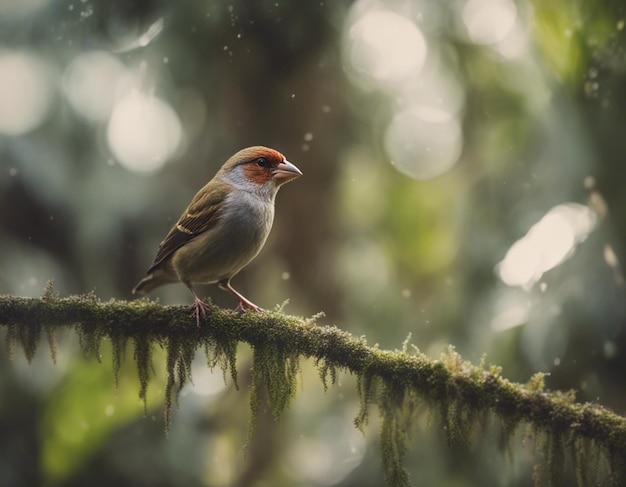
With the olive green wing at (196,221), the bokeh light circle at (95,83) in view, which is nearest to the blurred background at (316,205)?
the bokeh light circle at (95,83)

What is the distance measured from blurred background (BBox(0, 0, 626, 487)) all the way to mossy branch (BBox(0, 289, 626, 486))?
4.48 feet

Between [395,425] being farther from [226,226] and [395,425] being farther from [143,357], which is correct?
[226,226]

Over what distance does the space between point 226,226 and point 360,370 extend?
1.09m

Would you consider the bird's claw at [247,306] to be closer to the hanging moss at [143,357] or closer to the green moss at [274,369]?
the green moss at [274,369]

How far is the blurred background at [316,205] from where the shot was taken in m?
4.32

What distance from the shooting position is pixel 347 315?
5.49 meters

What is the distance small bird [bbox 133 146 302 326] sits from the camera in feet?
10.9

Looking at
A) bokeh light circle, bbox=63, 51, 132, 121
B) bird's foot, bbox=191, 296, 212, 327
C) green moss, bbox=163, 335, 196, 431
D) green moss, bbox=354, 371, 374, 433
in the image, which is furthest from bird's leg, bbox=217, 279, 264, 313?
bokeh light circle, bbox=63, 51, 132, 121

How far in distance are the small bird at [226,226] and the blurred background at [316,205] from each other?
1.01m

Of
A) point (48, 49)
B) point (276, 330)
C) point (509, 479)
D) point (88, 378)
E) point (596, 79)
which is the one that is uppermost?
point (48, 49)

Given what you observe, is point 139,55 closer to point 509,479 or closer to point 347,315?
point 347,315

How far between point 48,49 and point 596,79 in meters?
3.63

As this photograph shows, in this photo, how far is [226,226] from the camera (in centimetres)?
333

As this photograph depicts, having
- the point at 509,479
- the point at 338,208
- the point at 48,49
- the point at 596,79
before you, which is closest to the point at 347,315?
the point at 338,208
